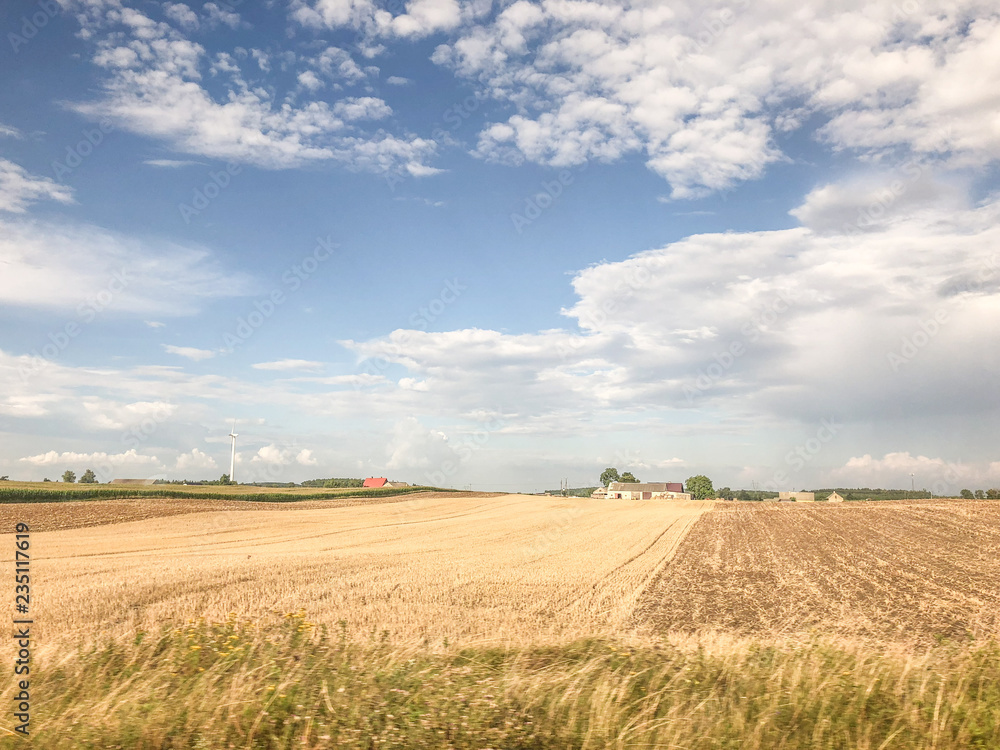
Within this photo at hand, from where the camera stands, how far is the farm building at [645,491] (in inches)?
7008

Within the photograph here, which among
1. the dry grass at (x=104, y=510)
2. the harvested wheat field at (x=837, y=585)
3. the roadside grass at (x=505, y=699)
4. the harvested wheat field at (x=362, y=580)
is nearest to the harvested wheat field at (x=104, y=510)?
the dry grass at (x=104, y=510)

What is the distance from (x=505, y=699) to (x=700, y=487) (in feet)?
653

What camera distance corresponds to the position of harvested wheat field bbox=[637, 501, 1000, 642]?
49.5 feet

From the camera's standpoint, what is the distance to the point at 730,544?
37.4m

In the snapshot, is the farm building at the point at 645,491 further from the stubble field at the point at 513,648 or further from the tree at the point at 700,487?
the stubble field at the point at 513,648

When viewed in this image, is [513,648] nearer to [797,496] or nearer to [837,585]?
[837,585]

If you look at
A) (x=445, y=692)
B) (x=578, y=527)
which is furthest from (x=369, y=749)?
(x=578, y=527)

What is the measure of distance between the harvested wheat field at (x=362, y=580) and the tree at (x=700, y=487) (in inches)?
6279

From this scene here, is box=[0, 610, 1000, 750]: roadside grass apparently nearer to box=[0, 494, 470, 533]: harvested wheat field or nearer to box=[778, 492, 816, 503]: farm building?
box=[0, 494, 470, 533]: harvested wheat field

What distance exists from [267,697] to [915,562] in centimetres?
2906

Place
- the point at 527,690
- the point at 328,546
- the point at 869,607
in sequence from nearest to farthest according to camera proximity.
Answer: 1. the point at 527,690
2. the point at 869,607
3. the point at 328,546

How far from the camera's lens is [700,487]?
635ft

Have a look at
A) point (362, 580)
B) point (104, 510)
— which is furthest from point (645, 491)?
point (362, 580)

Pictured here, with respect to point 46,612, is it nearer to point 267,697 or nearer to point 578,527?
point 267,697
